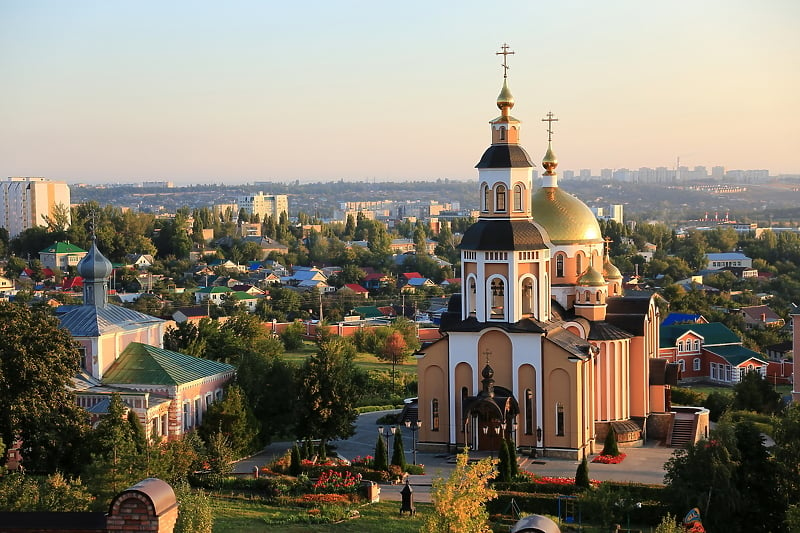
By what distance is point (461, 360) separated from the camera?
25.0 m

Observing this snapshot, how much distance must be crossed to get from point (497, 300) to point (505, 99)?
469 centimetres

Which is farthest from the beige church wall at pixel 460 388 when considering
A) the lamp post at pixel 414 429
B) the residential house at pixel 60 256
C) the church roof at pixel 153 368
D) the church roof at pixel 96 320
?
the residential house at pixel 60 256

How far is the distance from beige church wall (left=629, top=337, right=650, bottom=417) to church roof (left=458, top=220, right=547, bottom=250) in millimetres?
3951

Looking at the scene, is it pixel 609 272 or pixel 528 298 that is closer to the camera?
pixel 528 298

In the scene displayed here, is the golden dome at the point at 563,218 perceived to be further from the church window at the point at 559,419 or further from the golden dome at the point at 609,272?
the church window at the point at 559,419

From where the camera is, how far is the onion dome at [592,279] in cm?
2706

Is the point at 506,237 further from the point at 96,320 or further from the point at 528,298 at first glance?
the point at 96,320

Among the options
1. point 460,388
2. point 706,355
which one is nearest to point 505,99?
point 460,388

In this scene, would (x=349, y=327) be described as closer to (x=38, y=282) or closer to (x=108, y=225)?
(x=38, y=282)

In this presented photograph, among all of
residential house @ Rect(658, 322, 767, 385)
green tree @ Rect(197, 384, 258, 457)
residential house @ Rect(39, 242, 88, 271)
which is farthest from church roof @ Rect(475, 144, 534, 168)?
residential house @ Rect(39, 242, 88, 271)

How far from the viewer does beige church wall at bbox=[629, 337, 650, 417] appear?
88.4 feet

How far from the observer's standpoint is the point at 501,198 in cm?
2547

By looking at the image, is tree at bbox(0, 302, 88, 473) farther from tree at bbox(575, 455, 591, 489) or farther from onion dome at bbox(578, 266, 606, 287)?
onion dome at bbox(578, 266, 606, 287)

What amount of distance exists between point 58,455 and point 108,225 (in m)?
61.9
